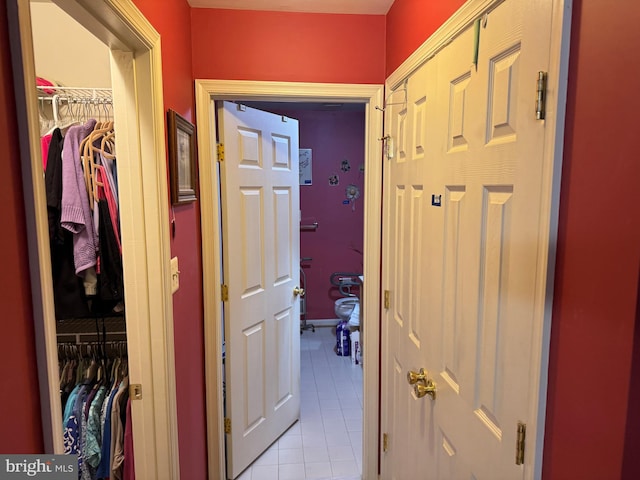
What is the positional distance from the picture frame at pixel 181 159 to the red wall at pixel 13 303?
84cm

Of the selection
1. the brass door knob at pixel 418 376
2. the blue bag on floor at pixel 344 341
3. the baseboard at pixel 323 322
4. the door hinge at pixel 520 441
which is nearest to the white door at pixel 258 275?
the brass door knob at pixel 418 376

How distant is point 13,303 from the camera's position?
577 mm

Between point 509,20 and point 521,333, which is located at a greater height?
point 509,20

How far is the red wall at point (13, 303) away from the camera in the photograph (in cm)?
56

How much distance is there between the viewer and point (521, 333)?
816 mm

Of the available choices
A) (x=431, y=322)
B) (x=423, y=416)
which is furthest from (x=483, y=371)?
(x=423, y=416)

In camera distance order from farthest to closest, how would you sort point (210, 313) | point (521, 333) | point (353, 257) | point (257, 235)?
point (353, 257), point (257, 235), point (210, 313), point (521, 333)

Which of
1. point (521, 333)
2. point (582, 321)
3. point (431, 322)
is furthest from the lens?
point (431, 322)

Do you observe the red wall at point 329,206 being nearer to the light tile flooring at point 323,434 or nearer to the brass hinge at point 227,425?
the light tile flooring at point 323,434

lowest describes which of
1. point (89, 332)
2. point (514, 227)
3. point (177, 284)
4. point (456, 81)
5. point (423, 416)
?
point (423, 416)

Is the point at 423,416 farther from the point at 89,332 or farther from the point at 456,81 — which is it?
the point at 89,332

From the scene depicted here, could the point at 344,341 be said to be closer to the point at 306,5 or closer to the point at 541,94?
the point at 306,5

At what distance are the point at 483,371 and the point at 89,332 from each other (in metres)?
1.68

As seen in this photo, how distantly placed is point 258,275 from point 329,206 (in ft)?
7.50
